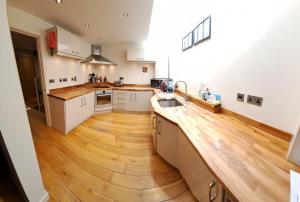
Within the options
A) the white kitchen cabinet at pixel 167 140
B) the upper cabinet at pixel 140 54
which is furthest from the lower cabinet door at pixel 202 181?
the upper cabinet at pixel 140 54

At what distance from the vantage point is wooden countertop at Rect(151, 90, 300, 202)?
0.61 m

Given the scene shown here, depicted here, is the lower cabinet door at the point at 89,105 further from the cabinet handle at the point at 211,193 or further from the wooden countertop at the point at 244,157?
the cabinet handle at the point at 211,193

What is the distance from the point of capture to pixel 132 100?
160 inches

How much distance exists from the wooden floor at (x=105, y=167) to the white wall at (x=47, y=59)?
1.23 meters

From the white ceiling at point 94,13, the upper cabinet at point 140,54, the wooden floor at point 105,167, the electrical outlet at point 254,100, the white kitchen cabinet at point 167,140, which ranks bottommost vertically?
the wooden floor at point 105,167

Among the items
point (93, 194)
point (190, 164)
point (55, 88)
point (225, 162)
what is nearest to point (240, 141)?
point (225, 162)

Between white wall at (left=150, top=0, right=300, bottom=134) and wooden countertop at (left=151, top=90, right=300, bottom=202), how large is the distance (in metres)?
0.21

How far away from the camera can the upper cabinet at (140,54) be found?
4.18 metres

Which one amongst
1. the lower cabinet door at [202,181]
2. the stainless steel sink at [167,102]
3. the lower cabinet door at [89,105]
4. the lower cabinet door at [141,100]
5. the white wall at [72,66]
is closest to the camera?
the lower cabinet door at [202,181]

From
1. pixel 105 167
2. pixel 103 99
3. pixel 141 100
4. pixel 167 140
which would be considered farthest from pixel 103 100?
pixel 167 140

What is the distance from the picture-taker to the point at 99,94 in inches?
153

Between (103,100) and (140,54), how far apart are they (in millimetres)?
1949

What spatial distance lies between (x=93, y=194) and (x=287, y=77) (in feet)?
6.89

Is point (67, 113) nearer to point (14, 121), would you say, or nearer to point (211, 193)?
point (14, 121)
